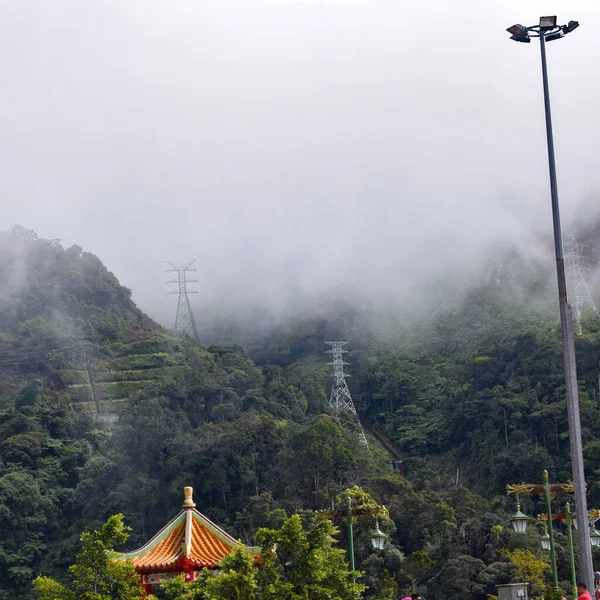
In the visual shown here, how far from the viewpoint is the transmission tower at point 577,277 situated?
286ft

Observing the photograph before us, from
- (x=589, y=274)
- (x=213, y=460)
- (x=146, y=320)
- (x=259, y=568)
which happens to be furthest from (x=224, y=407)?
(x=259, y=568)

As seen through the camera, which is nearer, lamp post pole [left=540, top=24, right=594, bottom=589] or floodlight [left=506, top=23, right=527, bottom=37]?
lamp post pole [left=540, top=24, right=594, bottom=589]

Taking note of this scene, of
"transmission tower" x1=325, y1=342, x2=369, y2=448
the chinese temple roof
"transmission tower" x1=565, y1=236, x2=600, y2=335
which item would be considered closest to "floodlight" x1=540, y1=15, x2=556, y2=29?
the chinese temple roof

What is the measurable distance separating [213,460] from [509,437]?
19.1 m

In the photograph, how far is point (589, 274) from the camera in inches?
3814

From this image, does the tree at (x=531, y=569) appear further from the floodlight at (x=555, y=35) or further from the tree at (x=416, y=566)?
the floodlight at (x=555, y=35)

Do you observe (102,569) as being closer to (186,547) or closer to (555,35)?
(186,547)

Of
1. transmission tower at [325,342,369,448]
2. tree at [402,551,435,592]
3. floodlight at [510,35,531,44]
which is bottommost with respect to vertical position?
tree at [402,551,435,592]

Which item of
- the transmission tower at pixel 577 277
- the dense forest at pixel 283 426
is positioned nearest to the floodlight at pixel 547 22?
the dense forest at pixel 283 426

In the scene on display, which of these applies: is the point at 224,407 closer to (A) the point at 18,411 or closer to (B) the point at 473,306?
(A) the point at 18,411

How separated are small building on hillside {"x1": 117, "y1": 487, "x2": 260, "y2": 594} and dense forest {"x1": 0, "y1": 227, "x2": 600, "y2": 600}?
82.3 feet

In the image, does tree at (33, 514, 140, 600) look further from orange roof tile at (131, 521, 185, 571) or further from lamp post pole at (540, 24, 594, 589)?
lamp post pole at (540, 24, 594, 589)

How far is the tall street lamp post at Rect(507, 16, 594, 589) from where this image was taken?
16.8 meters

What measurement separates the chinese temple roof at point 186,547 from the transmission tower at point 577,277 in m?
58.4
